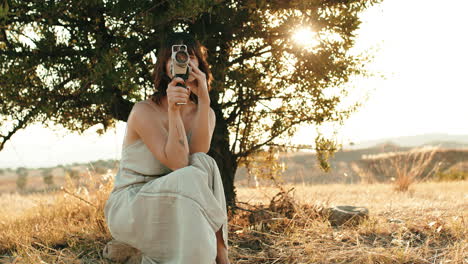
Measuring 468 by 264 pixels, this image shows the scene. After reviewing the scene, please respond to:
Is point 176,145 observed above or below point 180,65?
below

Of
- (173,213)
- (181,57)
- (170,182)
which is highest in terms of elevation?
(181,57)

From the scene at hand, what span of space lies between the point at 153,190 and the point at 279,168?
3.10 m

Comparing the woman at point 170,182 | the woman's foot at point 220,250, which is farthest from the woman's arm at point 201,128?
the woman's foot at point 220,250

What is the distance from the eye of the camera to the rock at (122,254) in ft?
12.1

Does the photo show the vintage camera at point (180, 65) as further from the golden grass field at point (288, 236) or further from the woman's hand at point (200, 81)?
the golden grass field at point (288, 236)

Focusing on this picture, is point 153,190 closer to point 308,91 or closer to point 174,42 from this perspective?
point 174,42

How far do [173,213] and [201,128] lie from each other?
2.57ft

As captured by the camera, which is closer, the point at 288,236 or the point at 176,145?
the point at 176,145

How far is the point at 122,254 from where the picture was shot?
371 cm

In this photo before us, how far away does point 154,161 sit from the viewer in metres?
3.16

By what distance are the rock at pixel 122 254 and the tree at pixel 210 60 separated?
1.31m

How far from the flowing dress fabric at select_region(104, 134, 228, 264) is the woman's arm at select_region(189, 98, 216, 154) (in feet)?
0.73

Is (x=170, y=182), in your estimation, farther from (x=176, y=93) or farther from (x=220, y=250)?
(x=220, y=250)

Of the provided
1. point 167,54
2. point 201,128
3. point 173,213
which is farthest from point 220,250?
point 167,54
